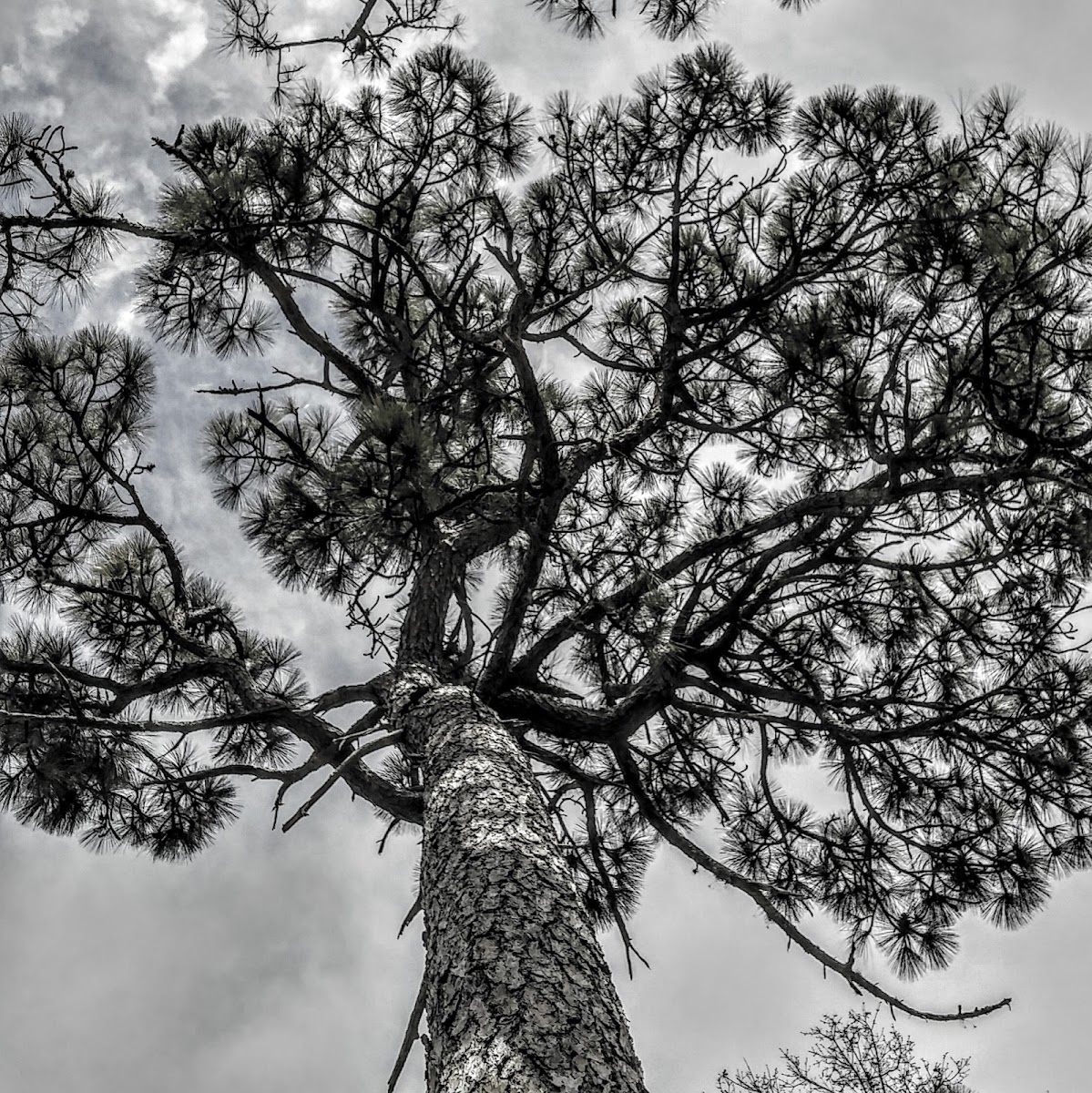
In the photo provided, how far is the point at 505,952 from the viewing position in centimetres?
218

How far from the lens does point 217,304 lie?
486 centimetres

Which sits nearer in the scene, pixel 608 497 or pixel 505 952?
pixel 505 952

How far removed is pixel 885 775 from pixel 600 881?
64.1 inches

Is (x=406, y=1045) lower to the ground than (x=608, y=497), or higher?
lower

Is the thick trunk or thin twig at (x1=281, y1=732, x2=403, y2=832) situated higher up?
thin twig at (x1=281, y1=732, x2=403, y2=832)

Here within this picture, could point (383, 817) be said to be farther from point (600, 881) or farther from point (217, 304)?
point (217, 304)

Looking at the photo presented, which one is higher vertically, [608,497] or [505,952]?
[608,497]

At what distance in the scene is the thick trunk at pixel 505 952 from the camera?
6.04ft

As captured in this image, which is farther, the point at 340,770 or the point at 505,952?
the point at 340,770

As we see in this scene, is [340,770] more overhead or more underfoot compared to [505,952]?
more overhead

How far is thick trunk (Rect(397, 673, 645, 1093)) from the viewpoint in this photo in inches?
72.5

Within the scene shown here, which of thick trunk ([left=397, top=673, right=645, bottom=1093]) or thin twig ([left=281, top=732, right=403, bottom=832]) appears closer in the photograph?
thick trunk ([left=397, top=673, right=645, bottom=1093])

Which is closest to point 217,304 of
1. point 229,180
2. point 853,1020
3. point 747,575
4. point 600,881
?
point 229,180

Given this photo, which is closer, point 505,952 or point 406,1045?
point 505,952
